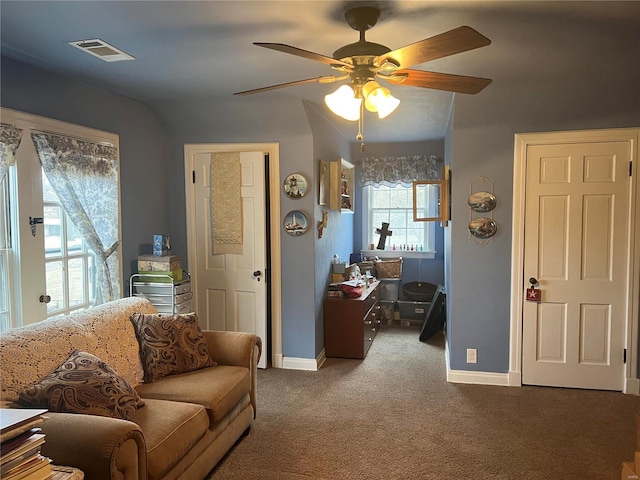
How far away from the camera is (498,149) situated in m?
3.81

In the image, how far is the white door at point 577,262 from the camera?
12.1 feet

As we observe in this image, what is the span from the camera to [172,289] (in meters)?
4.05

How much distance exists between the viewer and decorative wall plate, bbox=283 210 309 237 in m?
4.29

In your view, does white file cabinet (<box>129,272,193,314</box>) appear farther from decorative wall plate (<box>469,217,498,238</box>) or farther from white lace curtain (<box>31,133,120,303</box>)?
decorative wall plate (<box>469,217,498,238</box>)

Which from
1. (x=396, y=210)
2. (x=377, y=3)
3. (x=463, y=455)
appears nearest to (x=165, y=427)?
(x=463, y=455)

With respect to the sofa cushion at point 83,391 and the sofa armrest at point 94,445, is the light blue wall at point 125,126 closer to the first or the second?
the sofa cushion at point 83,391

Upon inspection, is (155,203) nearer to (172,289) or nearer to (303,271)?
(172,289)

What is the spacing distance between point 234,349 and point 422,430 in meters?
1.37

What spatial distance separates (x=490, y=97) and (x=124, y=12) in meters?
2.71

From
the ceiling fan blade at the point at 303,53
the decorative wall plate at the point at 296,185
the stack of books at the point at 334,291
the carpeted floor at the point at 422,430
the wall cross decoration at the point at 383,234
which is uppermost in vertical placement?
the ceiling fan blade at the point at 303,53

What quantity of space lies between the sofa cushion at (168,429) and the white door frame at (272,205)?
1930 millimetres

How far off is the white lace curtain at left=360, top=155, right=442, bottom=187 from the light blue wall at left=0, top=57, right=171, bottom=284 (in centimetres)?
295

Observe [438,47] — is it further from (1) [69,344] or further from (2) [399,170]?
(2) [399,170]

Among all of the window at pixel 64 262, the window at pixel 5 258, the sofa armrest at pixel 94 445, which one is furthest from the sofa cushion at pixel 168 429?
the window at pixel 64 262
